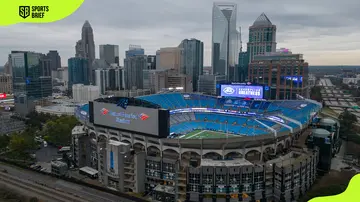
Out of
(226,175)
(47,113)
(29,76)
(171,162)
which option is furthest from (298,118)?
(29,76)

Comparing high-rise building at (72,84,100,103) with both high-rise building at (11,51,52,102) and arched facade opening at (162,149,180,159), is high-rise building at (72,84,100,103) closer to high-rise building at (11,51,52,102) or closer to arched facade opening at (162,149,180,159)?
high-rise building at (11,51,52,102)

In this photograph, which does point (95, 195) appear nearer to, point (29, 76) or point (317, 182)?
point (317, 182)

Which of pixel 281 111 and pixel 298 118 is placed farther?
pixel 281 111

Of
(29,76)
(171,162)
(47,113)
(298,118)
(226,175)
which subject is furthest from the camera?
(29,76)

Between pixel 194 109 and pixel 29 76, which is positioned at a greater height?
pixel 29 76

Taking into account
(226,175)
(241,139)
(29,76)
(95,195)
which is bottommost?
(95,195)

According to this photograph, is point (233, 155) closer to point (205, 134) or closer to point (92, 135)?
point (205, 134)
